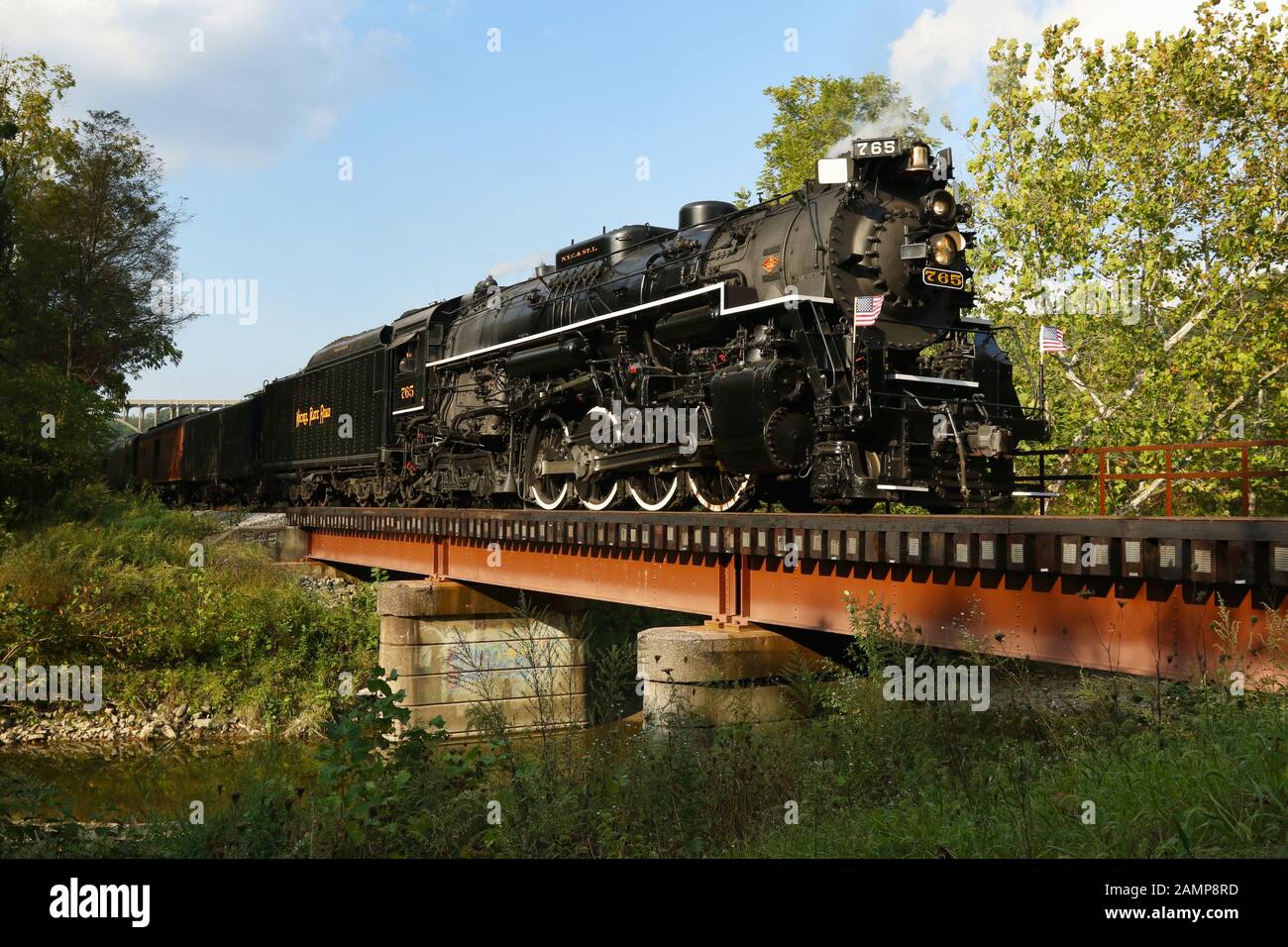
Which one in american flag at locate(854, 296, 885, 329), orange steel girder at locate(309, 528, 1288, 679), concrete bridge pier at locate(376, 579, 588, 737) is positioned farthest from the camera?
concrete bridge pier at locate(376, 579, 588, 737)

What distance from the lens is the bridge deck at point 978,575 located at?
675 centimetres

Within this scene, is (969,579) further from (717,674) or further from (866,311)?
(866,311)

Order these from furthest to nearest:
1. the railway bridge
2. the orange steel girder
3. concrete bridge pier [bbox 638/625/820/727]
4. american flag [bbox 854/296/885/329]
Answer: american flag [bbox 854/296/885/329] → concrete bridge pier [bbox 638/625/820/727] → the orange steel girder → the railway bridge

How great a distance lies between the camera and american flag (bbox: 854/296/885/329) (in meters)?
10.8

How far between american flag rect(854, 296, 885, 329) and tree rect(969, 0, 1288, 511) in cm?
1083

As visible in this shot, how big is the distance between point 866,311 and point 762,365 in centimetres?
123

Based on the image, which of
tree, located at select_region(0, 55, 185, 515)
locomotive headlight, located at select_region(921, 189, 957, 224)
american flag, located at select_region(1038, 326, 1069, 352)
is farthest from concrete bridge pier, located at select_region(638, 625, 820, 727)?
tree, located at select_region(0, 55, 185, 515)

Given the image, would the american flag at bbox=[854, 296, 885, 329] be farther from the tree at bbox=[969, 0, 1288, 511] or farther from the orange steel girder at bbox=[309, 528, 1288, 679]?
the tree at bbox=[969, 0, 1288, 511]

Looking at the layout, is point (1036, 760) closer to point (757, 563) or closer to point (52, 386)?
point (757, 563)

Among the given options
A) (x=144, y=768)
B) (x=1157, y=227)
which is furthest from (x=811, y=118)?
(x=144, y=768)

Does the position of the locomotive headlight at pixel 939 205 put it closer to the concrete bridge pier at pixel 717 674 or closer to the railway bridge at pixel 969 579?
the railway bridge at pixel 969 579

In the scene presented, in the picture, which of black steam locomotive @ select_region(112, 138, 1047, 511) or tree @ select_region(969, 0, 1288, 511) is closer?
black steam locomotive @ select_region(112, 138, 1047, 511)
